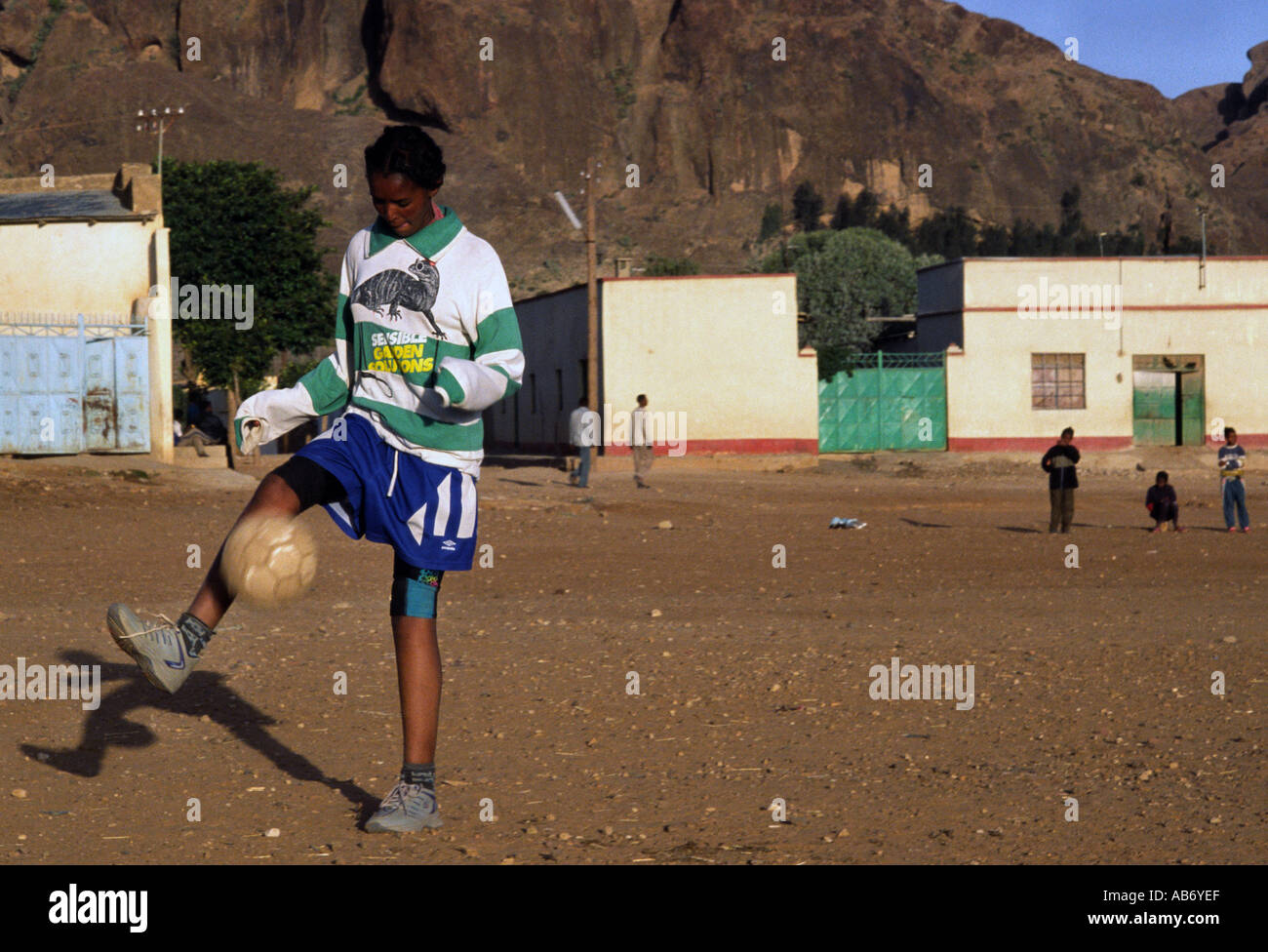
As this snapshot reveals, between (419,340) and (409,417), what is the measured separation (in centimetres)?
23

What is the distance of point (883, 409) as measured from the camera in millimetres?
37594

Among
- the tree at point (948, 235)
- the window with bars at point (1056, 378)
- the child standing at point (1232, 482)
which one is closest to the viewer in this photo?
the child standing at point (1232, 482)

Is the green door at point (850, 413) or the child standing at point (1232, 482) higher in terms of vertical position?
the green door at point (850, 413)

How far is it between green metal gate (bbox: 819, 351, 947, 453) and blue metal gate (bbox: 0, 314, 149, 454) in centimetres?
1850

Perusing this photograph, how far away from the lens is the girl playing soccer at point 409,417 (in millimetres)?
4305

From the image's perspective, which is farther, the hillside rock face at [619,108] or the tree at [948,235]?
the hillside rock face at [619,108]

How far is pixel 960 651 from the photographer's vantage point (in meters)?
8.12

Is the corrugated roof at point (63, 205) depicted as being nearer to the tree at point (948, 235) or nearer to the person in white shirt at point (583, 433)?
the person in white shirt at point (583, 433)

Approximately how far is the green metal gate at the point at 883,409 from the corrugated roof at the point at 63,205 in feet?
58.3

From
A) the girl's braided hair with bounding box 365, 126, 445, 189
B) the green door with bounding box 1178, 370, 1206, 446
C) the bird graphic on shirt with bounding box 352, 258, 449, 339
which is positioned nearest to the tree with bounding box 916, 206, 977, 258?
the green door with bounding box 1178, 370, 1206, 446

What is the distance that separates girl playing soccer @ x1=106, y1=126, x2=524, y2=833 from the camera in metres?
4.30

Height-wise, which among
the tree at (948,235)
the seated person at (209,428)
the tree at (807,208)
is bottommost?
the seated person at (209,428)

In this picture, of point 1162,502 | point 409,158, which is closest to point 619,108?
point 1162,502

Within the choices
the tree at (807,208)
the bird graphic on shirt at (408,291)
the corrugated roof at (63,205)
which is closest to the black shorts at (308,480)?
the bird graphic on shirt at (408,291)
